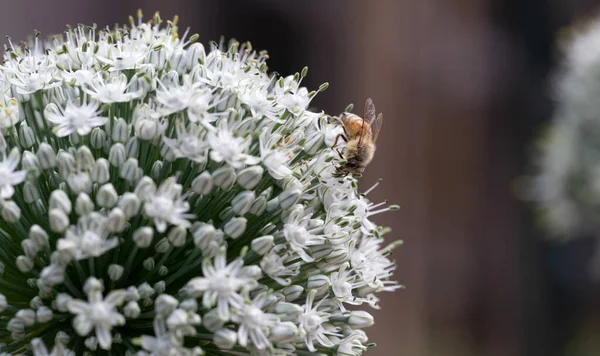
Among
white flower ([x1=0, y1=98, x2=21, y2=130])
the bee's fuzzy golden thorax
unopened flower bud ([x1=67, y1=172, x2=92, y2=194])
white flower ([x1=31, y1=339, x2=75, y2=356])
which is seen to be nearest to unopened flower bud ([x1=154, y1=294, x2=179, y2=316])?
white flower ([x1=31, y1=339, x2=75, y2=356])

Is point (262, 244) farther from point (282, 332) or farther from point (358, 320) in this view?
point (358, 320)

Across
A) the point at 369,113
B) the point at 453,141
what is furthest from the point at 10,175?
the point at 453,141

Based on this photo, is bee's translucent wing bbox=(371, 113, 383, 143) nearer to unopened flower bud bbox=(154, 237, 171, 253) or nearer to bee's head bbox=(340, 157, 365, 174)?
bee's head bbox=(340, 157, 365, 174)

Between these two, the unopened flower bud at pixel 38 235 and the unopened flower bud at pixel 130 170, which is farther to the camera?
the unopened flower bud at pixel 130 170

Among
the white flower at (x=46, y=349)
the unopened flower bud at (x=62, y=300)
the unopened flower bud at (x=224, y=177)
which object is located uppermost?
the unopened flower bud at (x=224, y=177)

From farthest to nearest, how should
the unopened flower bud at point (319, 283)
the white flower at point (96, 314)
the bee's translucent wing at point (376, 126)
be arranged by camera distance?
the bee's translucent wing at point (376, 126)
the unopened flower bud at point (319, 283)
the white flower at point (96, 314)

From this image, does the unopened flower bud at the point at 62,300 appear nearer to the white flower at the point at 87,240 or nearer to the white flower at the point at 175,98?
the white flower at the point at 87,240

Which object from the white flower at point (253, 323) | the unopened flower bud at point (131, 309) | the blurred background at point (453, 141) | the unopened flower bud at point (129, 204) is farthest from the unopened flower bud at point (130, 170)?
the blurred background at point (453, 141)
